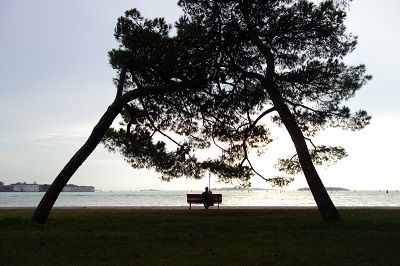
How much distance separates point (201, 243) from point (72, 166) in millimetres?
6566

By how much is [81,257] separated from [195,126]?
35.6ft

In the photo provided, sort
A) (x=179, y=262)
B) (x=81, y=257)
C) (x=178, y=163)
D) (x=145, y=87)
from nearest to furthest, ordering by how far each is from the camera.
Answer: (x=179, y=262) → (x=81, y=257) → (x=145, y=87) → (x=178, y=163)

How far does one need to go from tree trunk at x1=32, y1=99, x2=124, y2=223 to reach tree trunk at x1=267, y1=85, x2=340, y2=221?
5183 millimetres

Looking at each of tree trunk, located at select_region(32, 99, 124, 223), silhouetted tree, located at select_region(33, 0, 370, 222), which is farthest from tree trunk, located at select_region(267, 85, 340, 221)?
tree trunk, located at select_region(32, 99, 124, 223)

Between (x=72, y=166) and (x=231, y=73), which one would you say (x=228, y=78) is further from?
(x=72, y=166)

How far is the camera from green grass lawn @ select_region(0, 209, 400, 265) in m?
8.16

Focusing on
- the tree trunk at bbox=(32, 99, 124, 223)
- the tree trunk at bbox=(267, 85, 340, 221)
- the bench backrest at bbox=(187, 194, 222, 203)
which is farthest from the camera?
the bench backrest at bbox=(187, 194, 222, 203)

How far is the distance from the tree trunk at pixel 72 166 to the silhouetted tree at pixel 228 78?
45 mm

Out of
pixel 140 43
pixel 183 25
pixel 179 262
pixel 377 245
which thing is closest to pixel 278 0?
pixel 183 25

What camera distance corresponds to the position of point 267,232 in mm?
11320

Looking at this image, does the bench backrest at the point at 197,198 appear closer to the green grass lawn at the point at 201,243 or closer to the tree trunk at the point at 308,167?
the tree trunk at the point at 308,167

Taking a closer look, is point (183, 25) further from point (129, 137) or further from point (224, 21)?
point (129, 137)

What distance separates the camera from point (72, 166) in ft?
49.2

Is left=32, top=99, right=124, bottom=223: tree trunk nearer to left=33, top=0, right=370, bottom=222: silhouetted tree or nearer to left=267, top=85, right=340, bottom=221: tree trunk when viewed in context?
left=33, top=0, right=370, bottom=222: silhouetted tree
